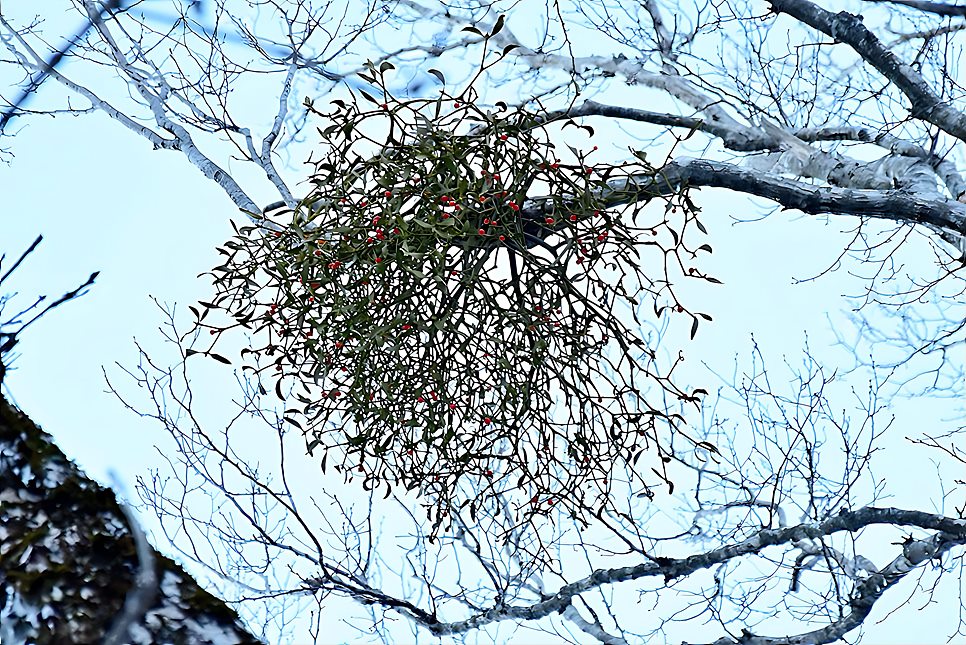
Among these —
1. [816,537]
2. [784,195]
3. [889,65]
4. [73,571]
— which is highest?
[889,65]

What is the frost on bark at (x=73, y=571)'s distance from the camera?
653 mm

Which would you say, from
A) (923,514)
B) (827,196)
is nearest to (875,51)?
(827,196)

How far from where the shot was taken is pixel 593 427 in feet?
4.36

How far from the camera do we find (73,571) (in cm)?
69

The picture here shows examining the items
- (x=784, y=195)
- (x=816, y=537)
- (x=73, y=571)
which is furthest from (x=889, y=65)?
(x=73, y=571)

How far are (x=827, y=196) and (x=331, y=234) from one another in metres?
0.75

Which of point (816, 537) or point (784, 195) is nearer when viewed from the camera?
point (784, 195)

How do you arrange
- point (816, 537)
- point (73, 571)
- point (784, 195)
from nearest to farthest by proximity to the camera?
point (73, 571) < point (784, 195) < point (816, 537)

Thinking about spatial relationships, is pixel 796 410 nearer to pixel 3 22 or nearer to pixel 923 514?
pixel 923 514

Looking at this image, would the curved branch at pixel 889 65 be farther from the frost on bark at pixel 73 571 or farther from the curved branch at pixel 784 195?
the frost on bark at pixel 73 571

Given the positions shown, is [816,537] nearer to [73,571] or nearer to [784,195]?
[784,195]

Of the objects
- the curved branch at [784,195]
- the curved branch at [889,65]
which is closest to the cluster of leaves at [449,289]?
the curved branch at [784,195]

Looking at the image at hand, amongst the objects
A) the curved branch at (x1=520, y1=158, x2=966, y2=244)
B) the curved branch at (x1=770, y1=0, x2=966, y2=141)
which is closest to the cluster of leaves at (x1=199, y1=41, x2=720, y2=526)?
the curved branch at (x1=520, y1=158, x2=966, y2=244)

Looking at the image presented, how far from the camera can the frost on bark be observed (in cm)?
65
